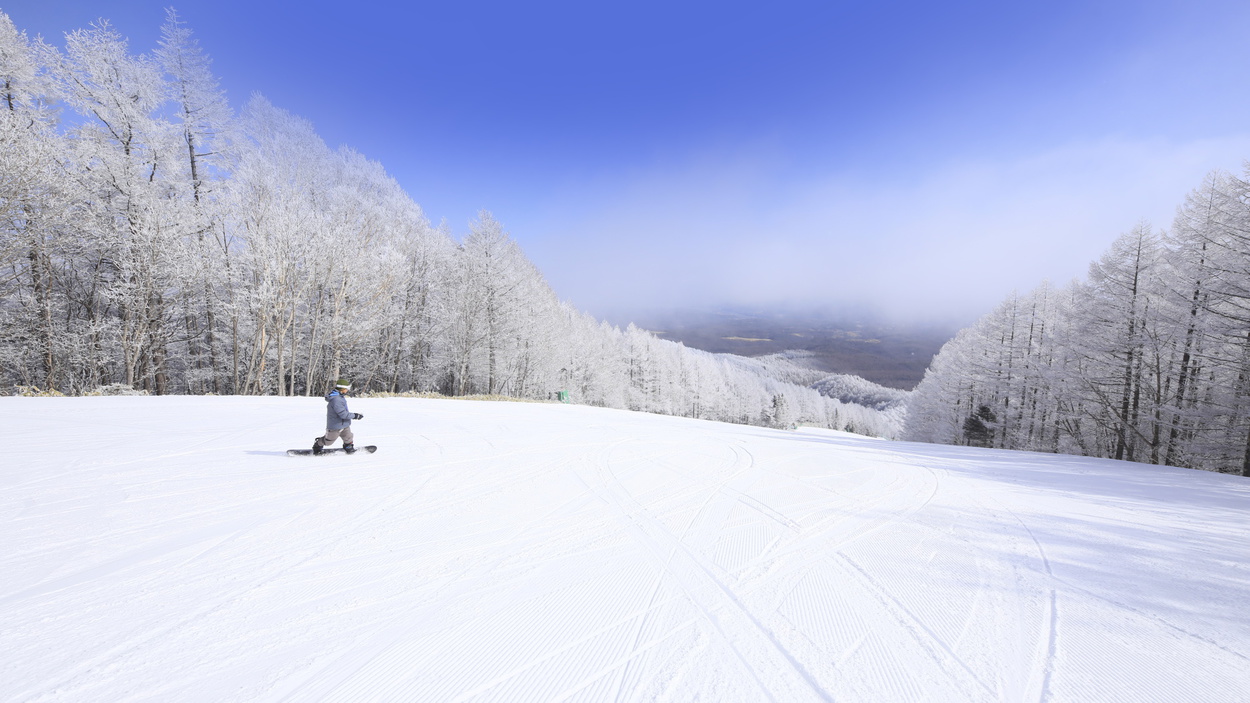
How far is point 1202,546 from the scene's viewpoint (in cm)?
418

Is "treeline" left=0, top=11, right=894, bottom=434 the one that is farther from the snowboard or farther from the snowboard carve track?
the snowboard carve track

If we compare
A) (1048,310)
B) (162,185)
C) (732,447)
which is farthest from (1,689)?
(1048,310)

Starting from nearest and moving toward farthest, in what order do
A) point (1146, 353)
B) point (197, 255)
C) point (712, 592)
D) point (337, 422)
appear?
1. point (712, 592)
2. point (337, 422)
3. point (197, 255)
4. point (1146, 353)

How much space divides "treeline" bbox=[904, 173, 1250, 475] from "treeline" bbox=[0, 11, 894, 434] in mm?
27030

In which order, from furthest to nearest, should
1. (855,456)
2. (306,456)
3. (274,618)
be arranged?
(855,456)
(306,456)
(274,618)

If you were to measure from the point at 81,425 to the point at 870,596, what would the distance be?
1296 cm

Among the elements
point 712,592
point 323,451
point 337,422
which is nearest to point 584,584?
point 712,592

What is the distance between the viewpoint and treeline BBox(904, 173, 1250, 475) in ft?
41.2

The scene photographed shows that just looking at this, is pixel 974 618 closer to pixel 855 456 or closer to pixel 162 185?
pixel 855 456

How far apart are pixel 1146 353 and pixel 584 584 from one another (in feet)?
88.2

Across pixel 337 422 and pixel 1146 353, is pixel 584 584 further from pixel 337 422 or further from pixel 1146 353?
pixel 1146 353

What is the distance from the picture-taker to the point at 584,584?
3066mm

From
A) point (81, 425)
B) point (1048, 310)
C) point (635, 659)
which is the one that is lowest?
point (81, 425)

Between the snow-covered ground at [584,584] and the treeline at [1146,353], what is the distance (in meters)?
12.2
